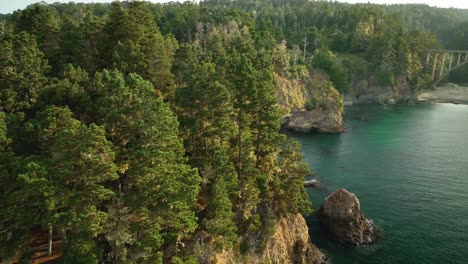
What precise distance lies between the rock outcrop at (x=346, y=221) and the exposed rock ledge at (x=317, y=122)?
192 ft

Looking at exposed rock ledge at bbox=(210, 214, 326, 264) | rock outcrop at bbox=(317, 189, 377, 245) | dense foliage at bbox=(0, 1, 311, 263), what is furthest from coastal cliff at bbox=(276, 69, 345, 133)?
dense foliage at bbox=(0, 1, 311, 263)

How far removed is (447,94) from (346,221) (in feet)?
452

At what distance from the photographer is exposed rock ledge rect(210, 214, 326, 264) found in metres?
41.9

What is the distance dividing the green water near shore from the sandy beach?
30.2m

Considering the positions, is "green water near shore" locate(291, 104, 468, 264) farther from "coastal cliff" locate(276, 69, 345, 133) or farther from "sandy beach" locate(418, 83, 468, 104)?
"sandy beach" locate(418, 83, 468, 104)

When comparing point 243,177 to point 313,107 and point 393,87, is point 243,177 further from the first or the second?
point 393,87

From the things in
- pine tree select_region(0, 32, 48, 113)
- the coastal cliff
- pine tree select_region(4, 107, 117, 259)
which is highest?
pine tree select_region(0, 32, 48, 113)

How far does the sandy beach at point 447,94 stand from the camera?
15562 centimetres

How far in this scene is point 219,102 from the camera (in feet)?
131

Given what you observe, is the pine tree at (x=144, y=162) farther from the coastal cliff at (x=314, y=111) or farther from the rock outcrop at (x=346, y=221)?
the coastal cliff at (x=314, y=111)

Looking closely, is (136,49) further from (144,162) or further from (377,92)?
(377,92)

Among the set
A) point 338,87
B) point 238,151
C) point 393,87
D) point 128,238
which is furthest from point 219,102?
point 393,87

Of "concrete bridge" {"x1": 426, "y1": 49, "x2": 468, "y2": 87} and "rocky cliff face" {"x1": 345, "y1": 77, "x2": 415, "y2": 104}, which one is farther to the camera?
"concrete bridge" {"x1": 426, "y1": 49, "x2": 468, "y2": 87}

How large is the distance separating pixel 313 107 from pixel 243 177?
76404mm
